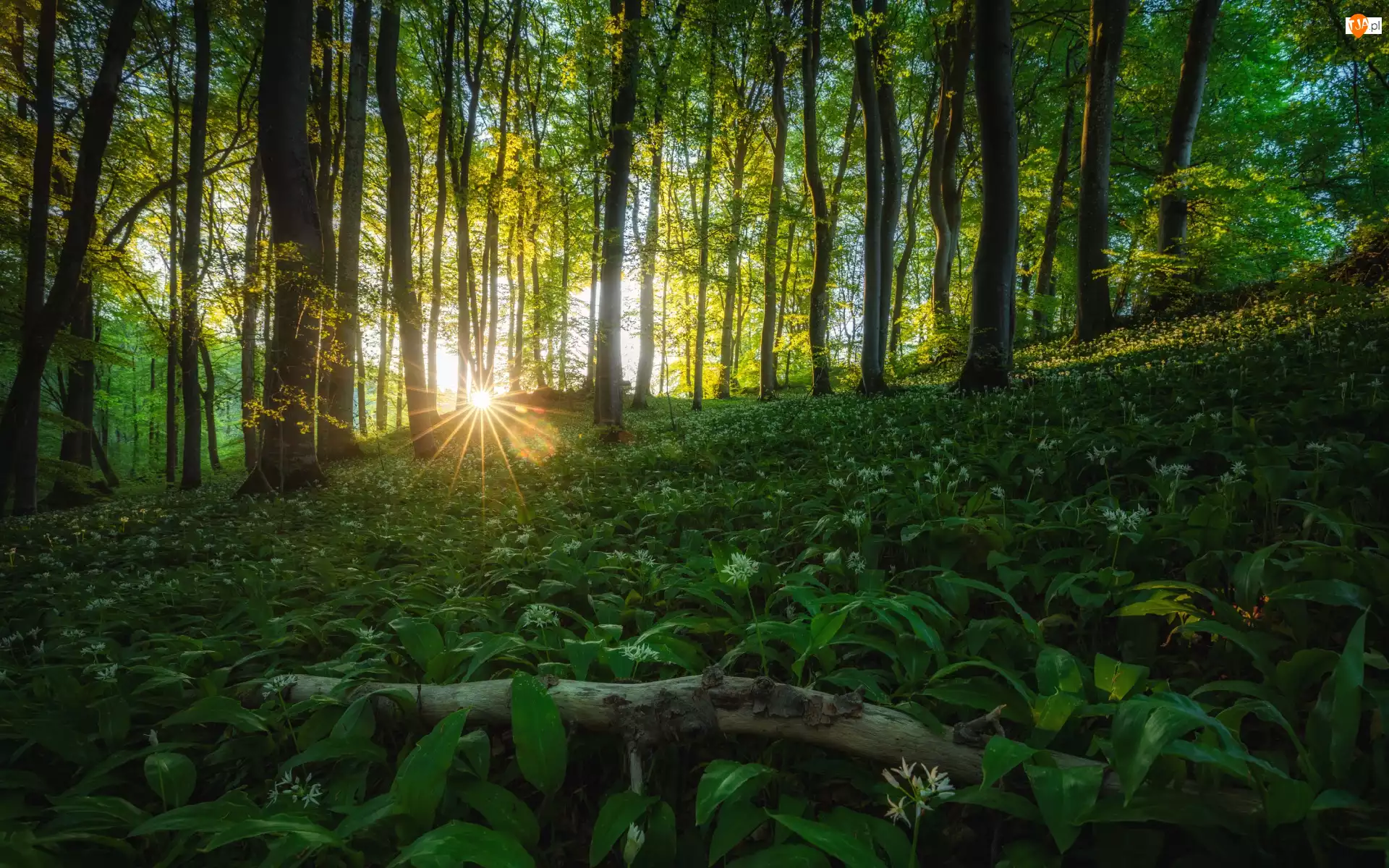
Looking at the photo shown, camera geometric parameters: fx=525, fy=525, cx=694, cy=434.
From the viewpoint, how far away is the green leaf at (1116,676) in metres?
1.34

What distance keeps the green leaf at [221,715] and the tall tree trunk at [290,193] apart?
7.58 m

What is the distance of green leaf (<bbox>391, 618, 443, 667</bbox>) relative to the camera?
204 cm

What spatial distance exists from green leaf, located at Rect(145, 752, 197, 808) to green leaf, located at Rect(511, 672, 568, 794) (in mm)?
1030

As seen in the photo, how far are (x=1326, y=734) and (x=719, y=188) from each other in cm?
2603

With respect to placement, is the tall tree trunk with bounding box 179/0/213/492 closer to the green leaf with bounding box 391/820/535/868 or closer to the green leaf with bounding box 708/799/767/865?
the green leaf with bounding box 391/820/535/868

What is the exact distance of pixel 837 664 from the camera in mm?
1848

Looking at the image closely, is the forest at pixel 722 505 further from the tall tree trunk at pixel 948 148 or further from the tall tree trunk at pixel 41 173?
the tall tree trunk at pixel 948 148

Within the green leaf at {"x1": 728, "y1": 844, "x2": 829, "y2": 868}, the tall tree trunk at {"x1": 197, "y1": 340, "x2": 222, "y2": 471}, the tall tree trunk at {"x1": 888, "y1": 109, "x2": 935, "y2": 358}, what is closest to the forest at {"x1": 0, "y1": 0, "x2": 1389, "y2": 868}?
the green leaf at {"x1": 728, "y1": 844, "x2": 829, "y2": 868}

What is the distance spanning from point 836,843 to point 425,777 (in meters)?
0.93

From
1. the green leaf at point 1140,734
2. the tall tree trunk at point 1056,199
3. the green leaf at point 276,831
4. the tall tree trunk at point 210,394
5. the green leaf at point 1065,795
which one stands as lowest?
the green leaf at point 276,831

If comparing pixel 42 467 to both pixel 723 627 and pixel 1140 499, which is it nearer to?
pixel 723 627

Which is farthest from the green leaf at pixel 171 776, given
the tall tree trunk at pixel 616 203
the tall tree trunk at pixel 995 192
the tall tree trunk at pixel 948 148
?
the tall tree trunk at pixel 948 148

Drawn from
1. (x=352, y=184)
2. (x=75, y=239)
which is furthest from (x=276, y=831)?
(x=352, y=184)

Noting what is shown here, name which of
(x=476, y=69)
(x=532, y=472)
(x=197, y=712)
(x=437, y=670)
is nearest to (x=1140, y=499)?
(x=437, y=670)
